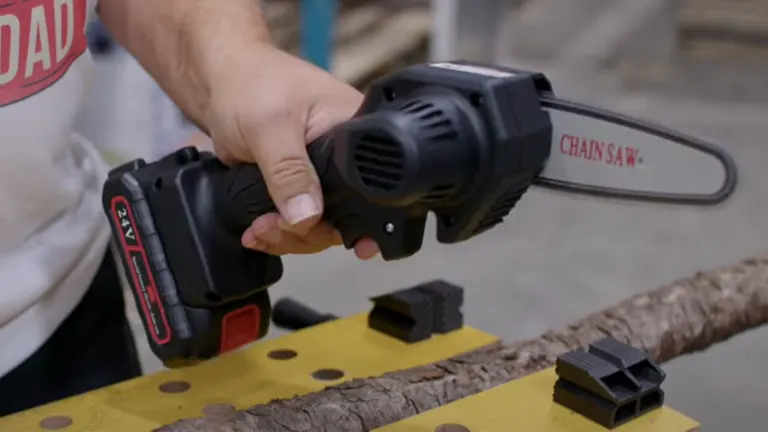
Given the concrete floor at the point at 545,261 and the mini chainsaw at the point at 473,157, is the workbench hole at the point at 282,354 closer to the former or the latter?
the mini chainsaw at the point at 473,157

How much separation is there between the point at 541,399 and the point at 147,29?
0.42 metres

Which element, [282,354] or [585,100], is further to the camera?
[282,354]

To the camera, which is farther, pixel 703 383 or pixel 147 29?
pixel 703 383

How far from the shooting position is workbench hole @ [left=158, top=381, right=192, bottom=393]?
2.37ft

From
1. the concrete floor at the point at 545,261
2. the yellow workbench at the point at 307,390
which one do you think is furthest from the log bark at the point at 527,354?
the concrete floor at the point at 545,261

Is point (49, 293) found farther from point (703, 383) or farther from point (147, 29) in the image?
point (703, 383)

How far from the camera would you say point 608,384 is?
0.61 meters

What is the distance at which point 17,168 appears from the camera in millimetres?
665

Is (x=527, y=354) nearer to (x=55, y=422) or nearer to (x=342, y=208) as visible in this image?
(x=342, y=208)

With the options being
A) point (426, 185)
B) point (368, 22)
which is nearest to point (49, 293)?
point (426, 185)

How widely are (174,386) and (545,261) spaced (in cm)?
101

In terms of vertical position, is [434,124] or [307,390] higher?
[434,124]

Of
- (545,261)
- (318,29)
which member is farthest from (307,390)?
(318,29)

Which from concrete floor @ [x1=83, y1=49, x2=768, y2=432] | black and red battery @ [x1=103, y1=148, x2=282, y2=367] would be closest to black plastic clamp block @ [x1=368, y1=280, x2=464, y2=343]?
black and red battery @ [x1=103, y1=148, x2=282, y2=367]
